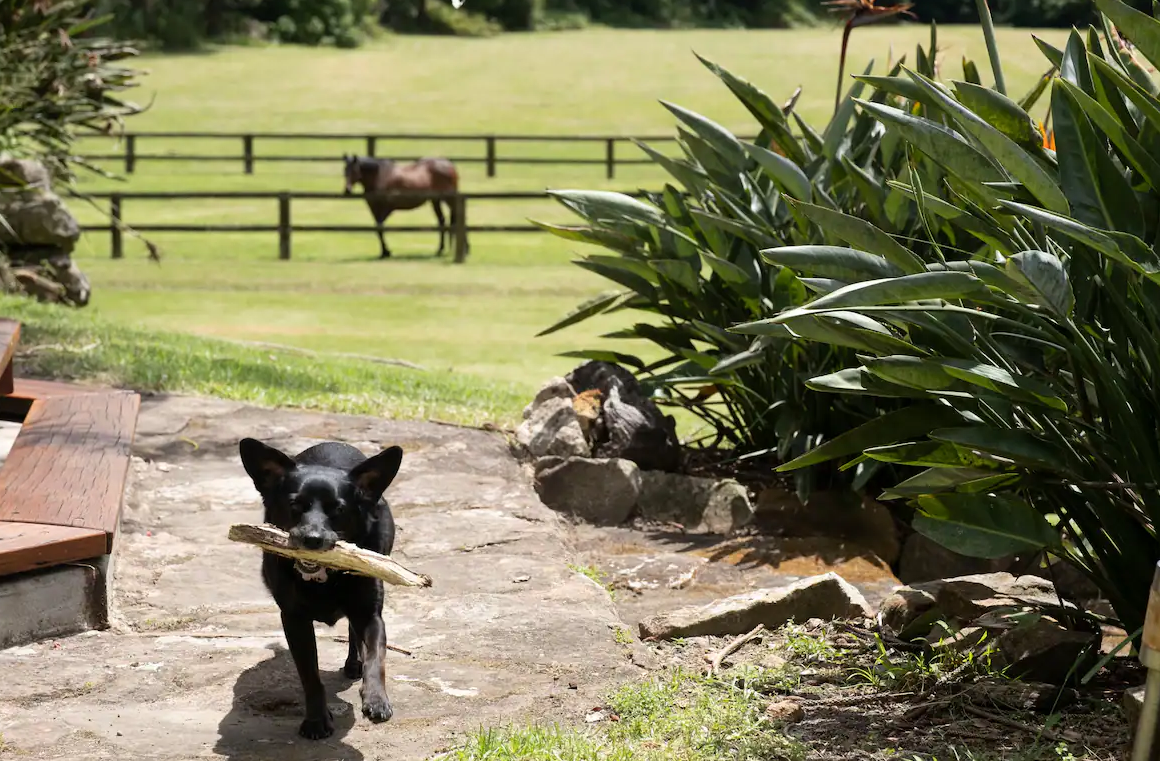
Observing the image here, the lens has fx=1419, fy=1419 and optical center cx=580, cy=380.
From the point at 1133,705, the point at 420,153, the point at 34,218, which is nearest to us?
the point at 1133,705

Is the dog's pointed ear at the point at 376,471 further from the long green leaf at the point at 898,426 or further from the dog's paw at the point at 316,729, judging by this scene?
the long green leaf at the point at 898,426

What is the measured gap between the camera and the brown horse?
68.3 feet

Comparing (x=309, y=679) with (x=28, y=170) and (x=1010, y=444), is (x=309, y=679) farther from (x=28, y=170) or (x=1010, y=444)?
(x=28, y=170)

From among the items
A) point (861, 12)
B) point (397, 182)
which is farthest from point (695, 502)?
point (397, 182)

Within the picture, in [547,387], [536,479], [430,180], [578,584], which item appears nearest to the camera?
[578,584]

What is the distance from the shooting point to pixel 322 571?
372 cm

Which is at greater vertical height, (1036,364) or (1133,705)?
(1036,364)

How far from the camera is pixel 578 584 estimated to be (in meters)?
5.01

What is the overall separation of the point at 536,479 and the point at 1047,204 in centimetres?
327

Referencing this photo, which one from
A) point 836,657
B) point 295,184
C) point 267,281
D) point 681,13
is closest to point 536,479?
point 836,657

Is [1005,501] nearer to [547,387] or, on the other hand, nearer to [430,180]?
[547,387]

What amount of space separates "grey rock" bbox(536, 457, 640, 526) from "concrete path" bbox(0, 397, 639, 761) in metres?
0.16

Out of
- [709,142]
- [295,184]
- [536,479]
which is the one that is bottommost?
[295,184]

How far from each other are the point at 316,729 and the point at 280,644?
772 mm
